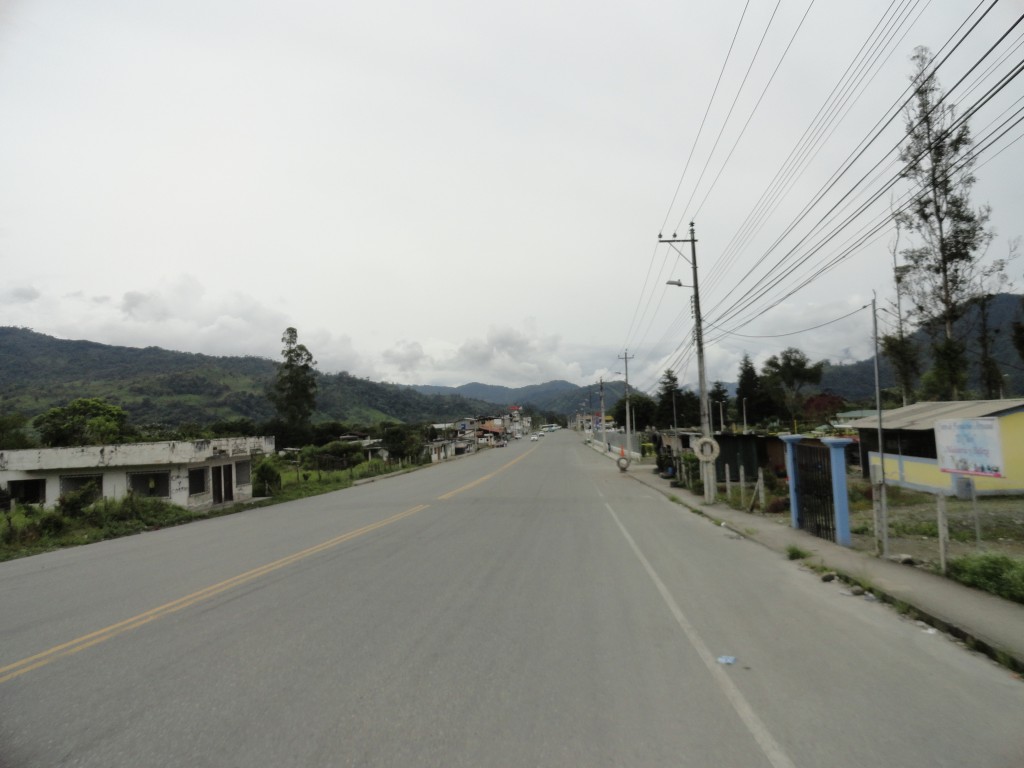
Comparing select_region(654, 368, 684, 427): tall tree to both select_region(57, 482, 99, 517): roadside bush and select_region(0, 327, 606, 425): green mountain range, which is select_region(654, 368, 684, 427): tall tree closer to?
select_region(0, 327, 606, 425): green mountain range

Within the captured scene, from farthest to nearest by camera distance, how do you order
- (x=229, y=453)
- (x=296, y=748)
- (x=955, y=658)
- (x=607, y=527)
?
1. (x=229, y=453)
2. (x=607, y=527)
3. (x=955, y=658)
4. (x=296, y=748)

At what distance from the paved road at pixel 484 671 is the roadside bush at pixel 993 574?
154 cm

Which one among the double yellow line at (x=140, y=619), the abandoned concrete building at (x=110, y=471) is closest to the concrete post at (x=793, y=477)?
the double yellow line at (x=140, y=619)

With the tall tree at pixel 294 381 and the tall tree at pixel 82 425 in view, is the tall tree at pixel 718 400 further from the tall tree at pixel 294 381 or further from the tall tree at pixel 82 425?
the tall tree at pixel 82 425

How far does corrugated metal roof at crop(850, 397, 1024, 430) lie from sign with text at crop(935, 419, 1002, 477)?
26.9 feet

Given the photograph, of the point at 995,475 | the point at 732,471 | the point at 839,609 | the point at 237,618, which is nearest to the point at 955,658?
the point at 839,609

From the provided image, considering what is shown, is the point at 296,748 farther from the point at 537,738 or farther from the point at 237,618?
the point at 237,618

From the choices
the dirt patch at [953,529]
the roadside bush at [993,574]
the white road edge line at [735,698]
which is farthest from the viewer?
the dirt patch at [953,529]

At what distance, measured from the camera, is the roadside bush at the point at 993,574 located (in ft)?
23.3

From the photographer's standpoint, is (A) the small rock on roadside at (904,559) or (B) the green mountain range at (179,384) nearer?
(A) the small rock on roadside at (904,559)

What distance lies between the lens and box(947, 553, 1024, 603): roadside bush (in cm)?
710

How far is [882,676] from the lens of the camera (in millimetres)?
5027

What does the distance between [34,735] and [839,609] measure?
789 cm

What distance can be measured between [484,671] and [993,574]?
6.80 meters
